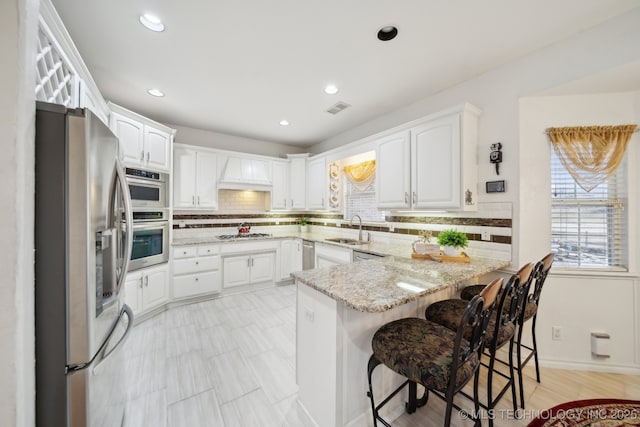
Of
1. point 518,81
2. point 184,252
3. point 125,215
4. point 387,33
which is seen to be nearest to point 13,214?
point 125,215

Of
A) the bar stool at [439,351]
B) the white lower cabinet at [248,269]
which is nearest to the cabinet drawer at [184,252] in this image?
the white lower cabinet at [248,269]

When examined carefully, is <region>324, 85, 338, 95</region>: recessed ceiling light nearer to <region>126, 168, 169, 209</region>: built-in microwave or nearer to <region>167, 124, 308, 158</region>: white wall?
<region>167, 124, 308, 158</region>: white wall

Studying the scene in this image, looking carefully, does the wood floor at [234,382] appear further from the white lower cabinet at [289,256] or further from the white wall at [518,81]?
the white lower cabinet at [289,256]

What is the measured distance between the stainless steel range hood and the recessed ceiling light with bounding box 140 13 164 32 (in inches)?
90.4

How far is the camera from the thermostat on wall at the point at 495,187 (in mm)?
2223

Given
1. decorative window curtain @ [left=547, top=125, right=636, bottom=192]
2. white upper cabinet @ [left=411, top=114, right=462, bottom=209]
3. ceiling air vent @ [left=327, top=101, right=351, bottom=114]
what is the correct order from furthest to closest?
ceiling air vent @ [left=327, top=101, right=351, bottom=114], white upper cabinet @ [left=411, top=114, right=462, bottom=209], decorative window curtain @ [left=547, top=125, right=636, bottom=192]

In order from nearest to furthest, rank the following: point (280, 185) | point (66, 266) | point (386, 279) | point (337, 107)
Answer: point (66, 266) → point (386, 279) → point (337, 107) → point (280, 185)

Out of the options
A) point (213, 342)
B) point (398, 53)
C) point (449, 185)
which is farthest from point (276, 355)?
point (398, 53)

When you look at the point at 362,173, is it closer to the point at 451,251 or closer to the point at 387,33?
the point at 451,251

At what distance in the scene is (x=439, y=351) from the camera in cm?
115

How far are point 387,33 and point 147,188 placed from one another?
3.09 meters

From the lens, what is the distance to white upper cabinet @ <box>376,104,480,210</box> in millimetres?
2293

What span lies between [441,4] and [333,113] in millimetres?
1904

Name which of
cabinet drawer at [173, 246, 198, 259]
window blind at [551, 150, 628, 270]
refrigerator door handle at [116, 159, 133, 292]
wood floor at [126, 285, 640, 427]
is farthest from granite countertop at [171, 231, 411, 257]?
refrigerator door handle at [116, 159, 133, 292]
